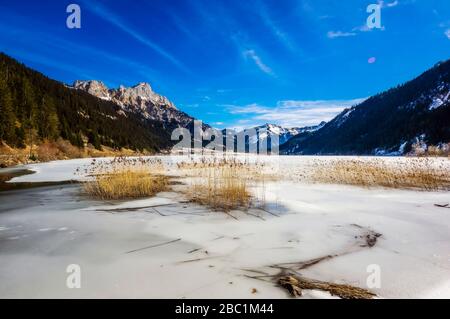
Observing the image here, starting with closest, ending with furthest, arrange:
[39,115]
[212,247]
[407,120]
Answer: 1. [212,247]
2. [39,115]
3. [407,120]

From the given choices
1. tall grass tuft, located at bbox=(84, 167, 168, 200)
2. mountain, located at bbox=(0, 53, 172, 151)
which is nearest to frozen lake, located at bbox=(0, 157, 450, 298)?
tall grass tuft, located at bbox=(84, 167, 168, 200)

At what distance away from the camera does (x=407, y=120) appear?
137 m

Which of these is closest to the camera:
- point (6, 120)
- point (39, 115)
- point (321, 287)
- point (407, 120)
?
point (321, 287)

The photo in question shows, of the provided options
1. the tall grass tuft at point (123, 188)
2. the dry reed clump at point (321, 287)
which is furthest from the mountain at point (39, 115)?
the dry reed clump at point (321, 287)

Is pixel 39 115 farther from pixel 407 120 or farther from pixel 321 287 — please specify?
pixel 407 120

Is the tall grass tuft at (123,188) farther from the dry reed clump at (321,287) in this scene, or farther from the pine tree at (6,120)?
the pine tree at (6,120)

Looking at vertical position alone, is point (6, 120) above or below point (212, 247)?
above

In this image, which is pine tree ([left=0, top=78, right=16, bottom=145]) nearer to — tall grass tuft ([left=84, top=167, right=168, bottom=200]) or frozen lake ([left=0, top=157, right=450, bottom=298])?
tall grass tuft ([left=84, top=167, right=168, bottom=200])

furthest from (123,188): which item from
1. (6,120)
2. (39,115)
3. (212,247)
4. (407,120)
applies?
(407,120)

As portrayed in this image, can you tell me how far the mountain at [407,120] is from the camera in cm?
11200

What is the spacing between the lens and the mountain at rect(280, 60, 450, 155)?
112000 millimetres

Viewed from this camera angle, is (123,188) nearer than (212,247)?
No
